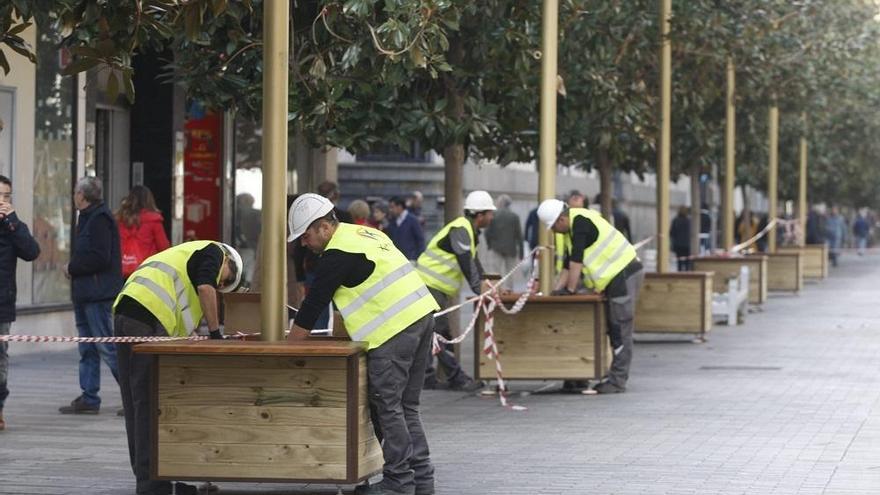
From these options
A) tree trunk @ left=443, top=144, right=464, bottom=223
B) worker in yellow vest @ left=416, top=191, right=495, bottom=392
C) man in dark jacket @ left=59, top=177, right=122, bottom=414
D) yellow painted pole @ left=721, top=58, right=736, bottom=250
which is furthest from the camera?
yellow painted pole @ left=721, top=58, right=736, bottom=250

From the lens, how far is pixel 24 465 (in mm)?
11562

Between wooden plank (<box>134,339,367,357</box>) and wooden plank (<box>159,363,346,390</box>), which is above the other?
wooden plank (<box>134,339,367,357</box>)

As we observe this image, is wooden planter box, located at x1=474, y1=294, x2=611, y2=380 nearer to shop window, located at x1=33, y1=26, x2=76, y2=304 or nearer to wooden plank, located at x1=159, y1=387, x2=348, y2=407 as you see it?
shop window, located at x1=33, y1=26, x2=76, y2=304

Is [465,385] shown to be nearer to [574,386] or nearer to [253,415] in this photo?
[574,386]

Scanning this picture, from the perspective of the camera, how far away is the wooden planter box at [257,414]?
955 cm

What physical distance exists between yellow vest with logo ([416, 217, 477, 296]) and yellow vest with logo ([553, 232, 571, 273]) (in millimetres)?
967

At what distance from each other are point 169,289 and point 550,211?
639 centimetres

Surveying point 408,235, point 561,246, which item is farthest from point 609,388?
point 408,235

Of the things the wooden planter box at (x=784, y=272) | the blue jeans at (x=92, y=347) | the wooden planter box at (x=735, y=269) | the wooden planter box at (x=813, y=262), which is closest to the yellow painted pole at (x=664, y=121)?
Result: the wooden planter box at (x=735, y=269)

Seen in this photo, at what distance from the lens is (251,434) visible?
9.63 metres

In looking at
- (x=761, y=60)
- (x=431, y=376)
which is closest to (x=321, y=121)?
(x=431, y=376)

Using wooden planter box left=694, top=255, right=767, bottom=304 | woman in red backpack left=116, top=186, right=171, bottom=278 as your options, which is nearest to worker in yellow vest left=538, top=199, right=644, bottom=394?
woman in red backpack left=116, top=186, right=171, bottom=278

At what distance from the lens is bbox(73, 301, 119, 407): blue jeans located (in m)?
14.3

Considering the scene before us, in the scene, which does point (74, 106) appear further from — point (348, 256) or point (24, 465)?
→ point (348, 256)
